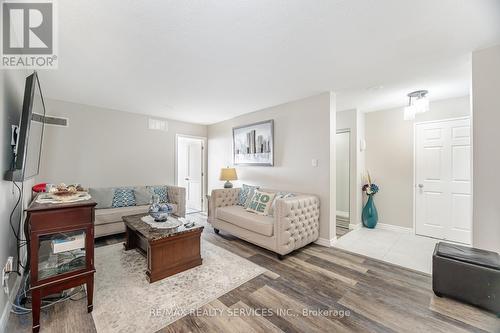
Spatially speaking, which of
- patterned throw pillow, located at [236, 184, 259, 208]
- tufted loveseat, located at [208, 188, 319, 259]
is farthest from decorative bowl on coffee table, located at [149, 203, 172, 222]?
→ patterned throw pillow, located at [236, 184, 259, 208]

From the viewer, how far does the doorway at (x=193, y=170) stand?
5.74 meters

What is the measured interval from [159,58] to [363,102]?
3408mm

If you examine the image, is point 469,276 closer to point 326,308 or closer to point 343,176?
point 326,308

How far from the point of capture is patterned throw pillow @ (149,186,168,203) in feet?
14.3

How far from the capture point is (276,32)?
5.87ft

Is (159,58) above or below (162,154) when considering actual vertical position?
above

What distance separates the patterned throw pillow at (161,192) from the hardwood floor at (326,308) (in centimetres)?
260

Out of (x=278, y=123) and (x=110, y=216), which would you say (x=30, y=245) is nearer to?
(x=110, y=216)

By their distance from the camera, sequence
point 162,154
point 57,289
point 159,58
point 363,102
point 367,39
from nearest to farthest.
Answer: point 57,289
point 367,39
point 159,58
point 363,102
point 162,154

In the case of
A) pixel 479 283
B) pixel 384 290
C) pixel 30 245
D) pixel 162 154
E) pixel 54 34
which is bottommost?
pixel 384 290

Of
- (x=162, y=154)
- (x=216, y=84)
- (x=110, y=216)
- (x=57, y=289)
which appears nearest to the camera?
(x=57, y=289)

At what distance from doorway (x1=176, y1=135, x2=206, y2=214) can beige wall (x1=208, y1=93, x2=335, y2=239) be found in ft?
5.45

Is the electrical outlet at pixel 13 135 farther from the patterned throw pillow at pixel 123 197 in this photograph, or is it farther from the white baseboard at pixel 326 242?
the white baseboard at pixel 326 242

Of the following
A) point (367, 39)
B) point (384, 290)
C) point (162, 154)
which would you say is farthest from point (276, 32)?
point (162, 154)
